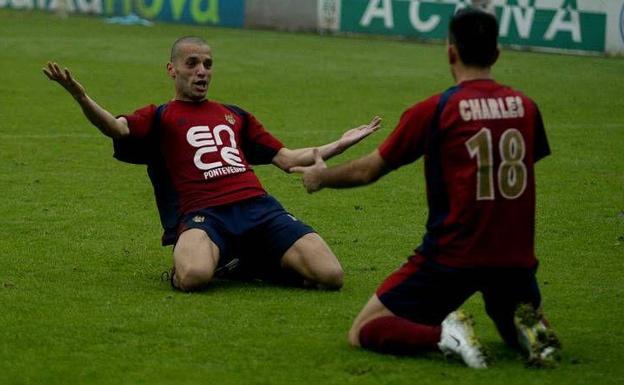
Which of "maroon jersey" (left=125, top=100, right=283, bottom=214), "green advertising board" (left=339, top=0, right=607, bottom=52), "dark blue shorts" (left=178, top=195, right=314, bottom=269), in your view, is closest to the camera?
"dark blue shorts" (left=178, top=195, right=314, bottom=269)

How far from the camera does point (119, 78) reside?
22250mm

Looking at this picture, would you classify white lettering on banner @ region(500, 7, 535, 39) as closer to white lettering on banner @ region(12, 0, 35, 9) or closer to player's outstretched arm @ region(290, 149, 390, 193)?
white lettering on banner @ region(12, 0, 35, 9)

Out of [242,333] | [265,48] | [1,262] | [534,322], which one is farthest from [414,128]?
[265,48]

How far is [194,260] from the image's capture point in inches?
353

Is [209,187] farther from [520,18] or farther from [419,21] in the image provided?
[419,21]

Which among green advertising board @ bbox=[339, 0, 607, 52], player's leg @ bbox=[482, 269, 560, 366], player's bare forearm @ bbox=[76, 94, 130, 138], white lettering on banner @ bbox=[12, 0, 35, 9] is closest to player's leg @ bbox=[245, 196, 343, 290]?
player's bare forearm @ bbox=[76, 94, 130, 138]

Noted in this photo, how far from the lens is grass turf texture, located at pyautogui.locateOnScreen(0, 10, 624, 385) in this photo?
7.32 metres

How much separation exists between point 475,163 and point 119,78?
15.7 meters

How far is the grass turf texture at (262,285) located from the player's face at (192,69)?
1283mm

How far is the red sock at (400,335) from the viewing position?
7348mm

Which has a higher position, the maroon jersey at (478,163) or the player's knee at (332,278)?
the maroon jersey at (478,163)

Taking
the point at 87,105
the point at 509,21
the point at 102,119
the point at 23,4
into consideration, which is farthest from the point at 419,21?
the point at 87,105

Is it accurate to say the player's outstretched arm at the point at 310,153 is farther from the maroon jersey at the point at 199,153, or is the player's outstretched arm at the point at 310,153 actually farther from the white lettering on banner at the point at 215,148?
the white lettering on banner at the point at 215,148

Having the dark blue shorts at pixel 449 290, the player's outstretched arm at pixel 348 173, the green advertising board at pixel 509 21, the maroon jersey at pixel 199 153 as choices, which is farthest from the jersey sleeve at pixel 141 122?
the green advertising board at pixel 509 21
